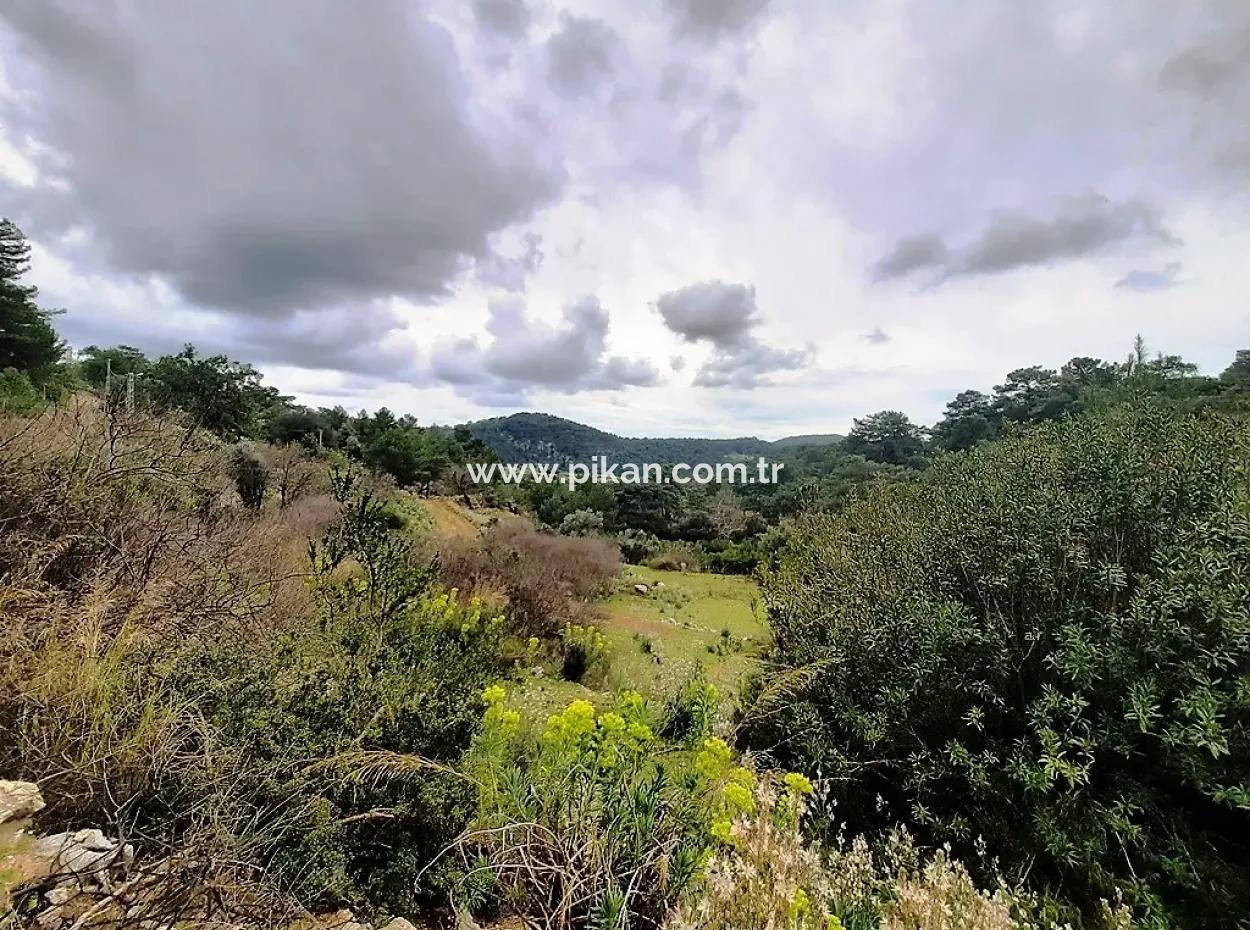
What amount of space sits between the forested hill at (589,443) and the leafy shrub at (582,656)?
67.6 metres

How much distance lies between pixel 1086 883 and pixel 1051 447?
3126mm

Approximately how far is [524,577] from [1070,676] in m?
8.21

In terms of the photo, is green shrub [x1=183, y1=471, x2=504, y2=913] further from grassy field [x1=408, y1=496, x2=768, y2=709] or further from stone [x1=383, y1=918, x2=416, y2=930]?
grassy field [x1=408, y1=496, x2=768, y2=709]

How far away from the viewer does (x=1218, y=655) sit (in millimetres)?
2920

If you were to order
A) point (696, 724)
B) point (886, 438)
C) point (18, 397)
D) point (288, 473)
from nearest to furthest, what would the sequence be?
point (696, 724) < point (18, 397) < point (288, 473) < point (886, 438)

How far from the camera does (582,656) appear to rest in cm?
884

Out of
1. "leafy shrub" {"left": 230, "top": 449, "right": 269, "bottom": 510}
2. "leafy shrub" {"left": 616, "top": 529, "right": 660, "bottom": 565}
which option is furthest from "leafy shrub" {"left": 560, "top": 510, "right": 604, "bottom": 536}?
"leafy shrub" {"left": 230, "top": 449, "right": 269, "bottom": 510}

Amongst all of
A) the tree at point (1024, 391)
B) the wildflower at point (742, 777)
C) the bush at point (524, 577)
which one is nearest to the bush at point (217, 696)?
the wildflower at point (742, 777)

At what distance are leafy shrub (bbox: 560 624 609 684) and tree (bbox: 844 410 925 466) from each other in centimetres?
4888

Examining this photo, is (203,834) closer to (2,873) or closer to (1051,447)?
(2,873)

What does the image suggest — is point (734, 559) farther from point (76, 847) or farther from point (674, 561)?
point (76, 847)

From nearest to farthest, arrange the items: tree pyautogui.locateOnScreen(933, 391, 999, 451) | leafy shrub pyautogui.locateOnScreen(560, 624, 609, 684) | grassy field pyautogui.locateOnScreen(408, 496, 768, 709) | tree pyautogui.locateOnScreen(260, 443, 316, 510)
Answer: grassy field pyautogui.locateOnScreen(408, 496, 768, 709) < leafy shrub pyautogui.locateOnScreen(560, 624, 609, 684) < tree pyautogui.locateOnScreen(260, 443, 316, 510) < tree pyautogui.locateOnScreen(933, 391, 999, 451)

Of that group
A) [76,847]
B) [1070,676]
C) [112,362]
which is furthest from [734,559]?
[112,362]

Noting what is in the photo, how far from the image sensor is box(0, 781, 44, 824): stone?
2.26 m
